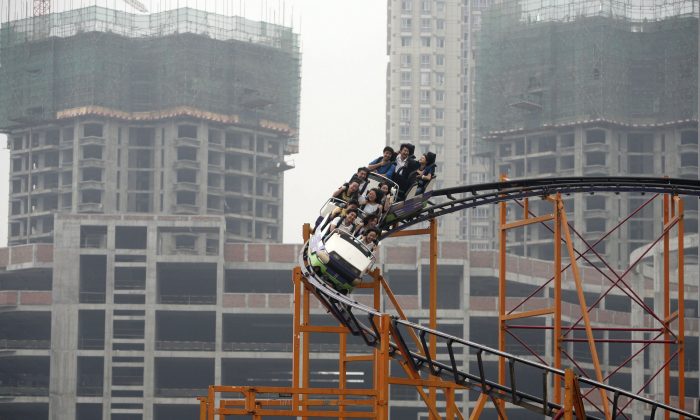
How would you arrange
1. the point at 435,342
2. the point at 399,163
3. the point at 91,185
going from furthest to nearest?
the point at 91,185, the point at 399,163, the point at 435,342

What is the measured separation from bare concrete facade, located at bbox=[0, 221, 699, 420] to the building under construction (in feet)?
104

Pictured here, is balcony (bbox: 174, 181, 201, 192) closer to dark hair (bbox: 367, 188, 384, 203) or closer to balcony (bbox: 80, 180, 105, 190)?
balcony (bbox: 80, 180, 105, 190)

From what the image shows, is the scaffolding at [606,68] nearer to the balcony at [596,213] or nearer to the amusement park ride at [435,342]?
the balcony at [596,213]

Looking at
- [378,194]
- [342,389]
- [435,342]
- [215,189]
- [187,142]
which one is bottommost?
[342,389]

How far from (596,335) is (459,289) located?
15239 millimetres

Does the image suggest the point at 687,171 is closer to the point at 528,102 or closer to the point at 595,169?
the point at 595,169

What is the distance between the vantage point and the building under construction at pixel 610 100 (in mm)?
193250

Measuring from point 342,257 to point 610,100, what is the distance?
518 ft

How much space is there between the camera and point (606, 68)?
193500 mm

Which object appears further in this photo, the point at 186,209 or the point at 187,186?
the point at 187,186

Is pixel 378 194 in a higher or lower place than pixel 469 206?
higher

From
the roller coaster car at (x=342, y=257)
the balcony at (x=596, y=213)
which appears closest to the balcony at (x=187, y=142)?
the balcony at (x=596, y=213)

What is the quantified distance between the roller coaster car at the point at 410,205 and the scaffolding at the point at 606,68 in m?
153

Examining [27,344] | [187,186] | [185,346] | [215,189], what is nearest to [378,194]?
[185,346]
